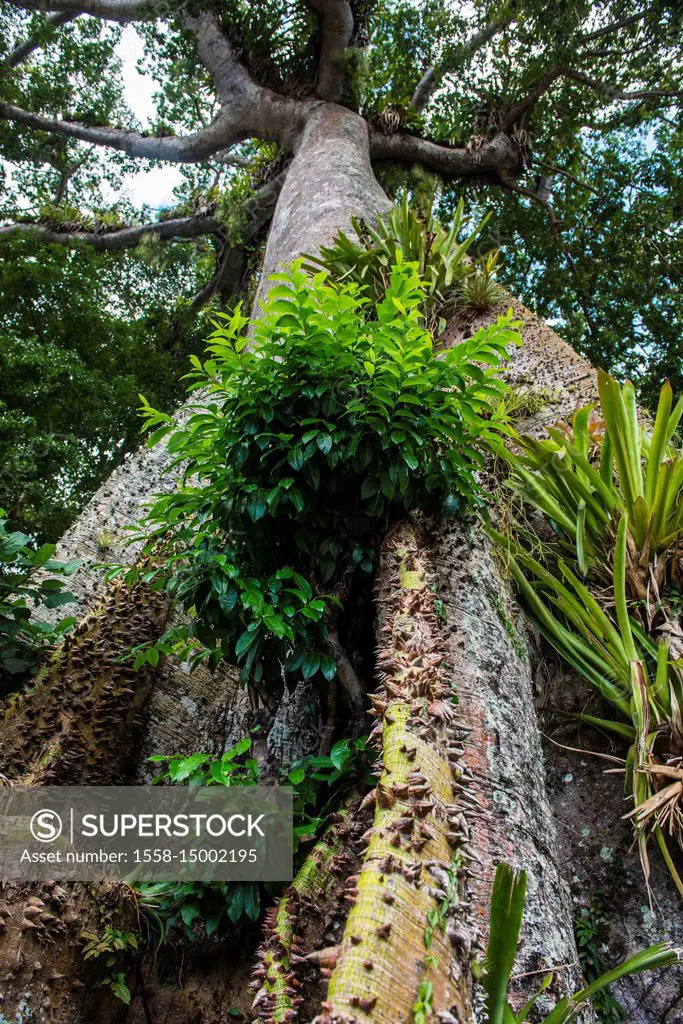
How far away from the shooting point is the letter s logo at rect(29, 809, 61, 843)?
2.04 m

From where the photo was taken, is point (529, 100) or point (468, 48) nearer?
point (529, 100)

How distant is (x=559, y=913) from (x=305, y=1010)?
761 millimetres

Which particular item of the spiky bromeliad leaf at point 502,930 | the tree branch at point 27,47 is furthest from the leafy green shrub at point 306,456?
the tree branch at point 27,47

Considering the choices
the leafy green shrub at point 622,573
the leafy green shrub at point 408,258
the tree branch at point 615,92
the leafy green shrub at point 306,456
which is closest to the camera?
the leafy green shrub at point 622,573

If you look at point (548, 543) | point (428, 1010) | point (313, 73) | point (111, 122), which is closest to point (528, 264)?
point (313, 73)

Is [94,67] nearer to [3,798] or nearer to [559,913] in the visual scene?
[3,798]

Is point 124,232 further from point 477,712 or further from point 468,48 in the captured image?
point 477,712

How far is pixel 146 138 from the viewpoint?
772 centimetres

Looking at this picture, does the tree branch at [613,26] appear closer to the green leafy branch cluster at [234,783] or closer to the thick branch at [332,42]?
→ the thick branch at [332,42]

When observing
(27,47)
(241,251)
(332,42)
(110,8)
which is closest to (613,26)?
(332,42)

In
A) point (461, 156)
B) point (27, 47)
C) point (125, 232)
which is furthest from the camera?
point (125, 232)

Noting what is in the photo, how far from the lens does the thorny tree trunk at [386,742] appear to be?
5.70ft

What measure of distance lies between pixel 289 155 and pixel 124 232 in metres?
2.47

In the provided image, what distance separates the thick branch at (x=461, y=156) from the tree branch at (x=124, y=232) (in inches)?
94.2
